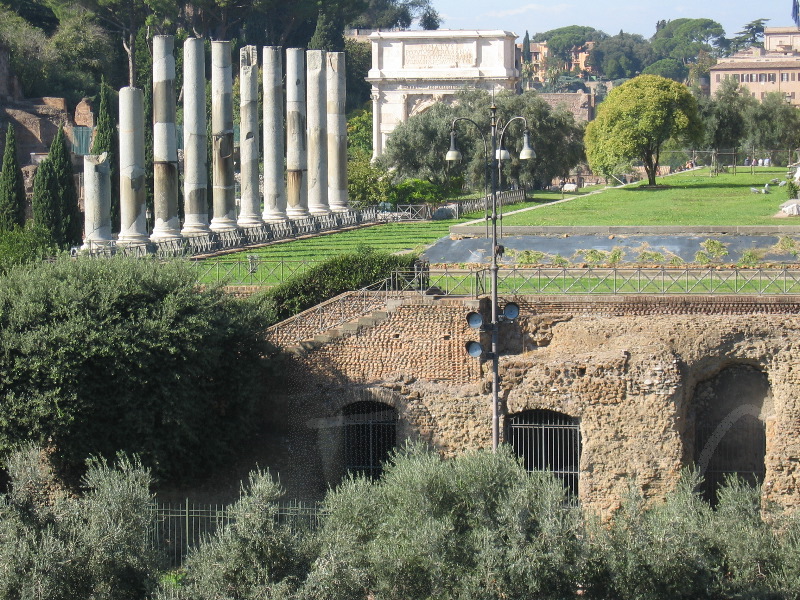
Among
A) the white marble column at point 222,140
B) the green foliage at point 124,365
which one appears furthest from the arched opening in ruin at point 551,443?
the white marble column at point 222,140

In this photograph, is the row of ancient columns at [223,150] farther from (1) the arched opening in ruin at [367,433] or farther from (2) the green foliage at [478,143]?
(2) the green foliage at [478,143]

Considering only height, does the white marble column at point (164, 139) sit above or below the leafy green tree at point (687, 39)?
below

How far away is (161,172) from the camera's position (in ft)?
107

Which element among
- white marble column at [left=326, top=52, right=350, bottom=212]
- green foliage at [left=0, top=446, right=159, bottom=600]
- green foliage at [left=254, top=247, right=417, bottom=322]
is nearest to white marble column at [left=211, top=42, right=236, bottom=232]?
white marble column at [left=326, top=52, right=350, bottom=212]

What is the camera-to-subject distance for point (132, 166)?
3198 centimetres

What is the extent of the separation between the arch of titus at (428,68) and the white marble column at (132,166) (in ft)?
139

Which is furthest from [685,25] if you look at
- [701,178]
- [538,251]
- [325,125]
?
[538,251]

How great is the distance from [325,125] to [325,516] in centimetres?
2297

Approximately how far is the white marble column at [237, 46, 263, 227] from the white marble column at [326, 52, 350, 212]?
4.76 metres

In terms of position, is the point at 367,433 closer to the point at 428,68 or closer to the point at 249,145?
the point at 249,145

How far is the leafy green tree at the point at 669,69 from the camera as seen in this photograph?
16062 centimetres

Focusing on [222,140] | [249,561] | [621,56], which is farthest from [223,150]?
[621,56]

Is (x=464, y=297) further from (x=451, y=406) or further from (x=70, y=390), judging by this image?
(x=70, y=390)

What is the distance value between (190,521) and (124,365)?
250cm
